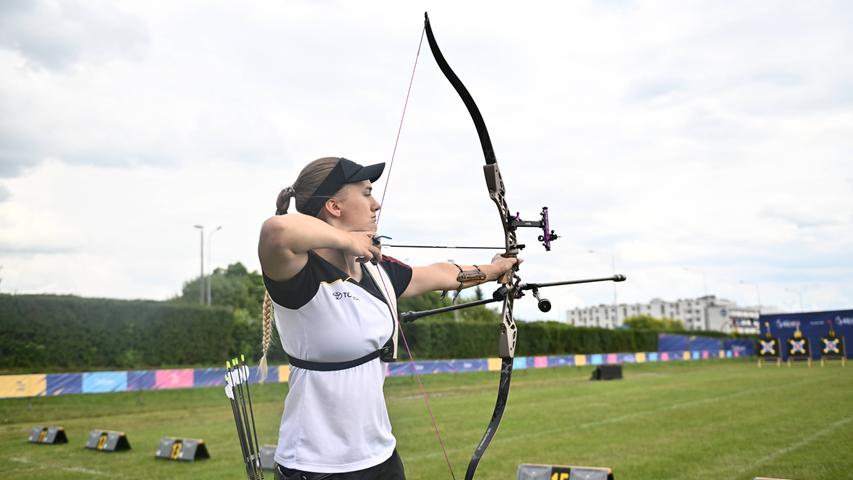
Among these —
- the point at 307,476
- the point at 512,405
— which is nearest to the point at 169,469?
the point at 307,476

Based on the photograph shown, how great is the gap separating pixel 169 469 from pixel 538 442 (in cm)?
481

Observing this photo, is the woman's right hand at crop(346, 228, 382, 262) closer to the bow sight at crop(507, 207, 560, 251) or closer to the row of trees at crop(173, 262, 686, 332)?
the bow sight at crop(507, 207, 560, 251)

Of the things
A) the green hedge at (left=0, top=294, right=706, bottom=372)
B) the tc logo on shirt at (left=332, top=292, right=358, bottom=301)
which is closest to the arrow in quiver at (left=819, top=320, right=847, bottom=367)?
the green hedge at (left=0, top=294, right=706, bottom=372)

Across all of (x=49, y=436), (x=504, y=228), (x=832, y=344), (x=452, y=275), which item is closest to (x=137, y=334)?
(x=49, y=436)

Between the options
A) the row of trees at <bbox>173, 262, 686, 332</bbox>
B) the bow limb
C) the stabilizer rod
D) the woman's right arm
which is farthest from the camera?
the row of trees at <bbox>173, 262, 686, 332</bbox>

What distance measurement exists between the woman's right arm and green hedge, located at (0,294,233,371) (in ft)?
58.8

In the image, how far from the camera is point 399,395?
11.0 feet

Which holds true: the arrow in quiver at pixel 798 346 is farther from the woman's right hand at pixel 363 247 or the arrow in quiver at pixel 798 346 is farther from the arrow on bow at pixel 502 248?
the woman's right hand at pixel 363 247

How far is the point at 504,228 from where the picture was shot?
346 centimetres

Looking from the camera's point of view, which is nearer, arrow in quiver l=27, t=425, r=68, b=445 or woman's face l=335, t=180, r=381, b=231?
woman's face l=335, t=180, r=381, b=231

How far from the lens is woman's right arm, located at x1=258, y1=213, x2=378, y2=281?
89.6 inches

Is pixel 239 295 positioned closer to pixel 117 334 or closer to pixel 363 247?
pixel 117 334

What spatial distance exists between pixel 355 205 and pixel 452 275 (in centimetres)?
73

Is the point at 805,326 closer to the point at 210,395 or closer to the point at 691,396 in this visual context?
the point at 691,396
